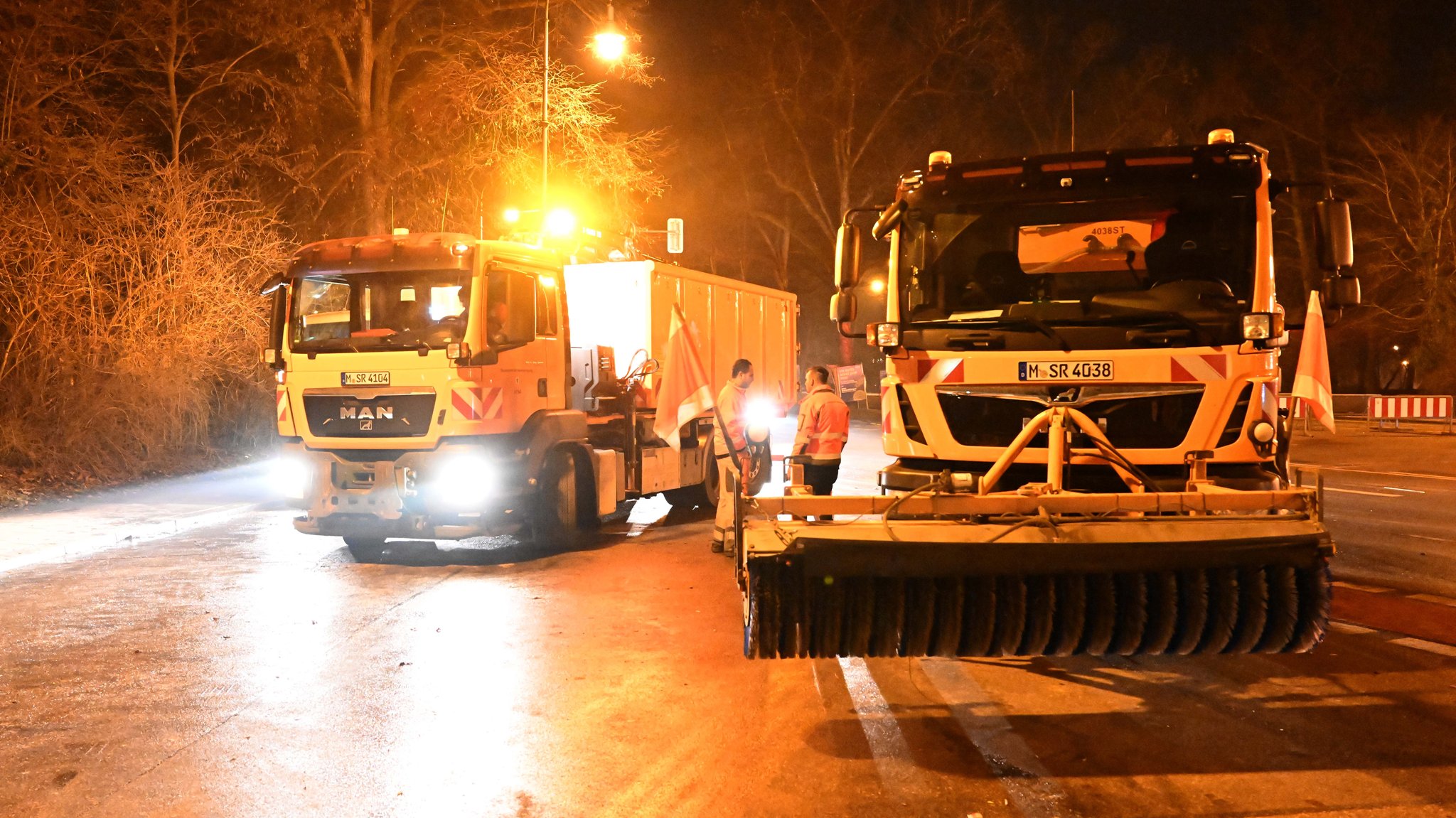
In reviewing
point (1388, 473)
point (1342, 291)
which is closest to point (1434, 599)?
point (1342, 291)

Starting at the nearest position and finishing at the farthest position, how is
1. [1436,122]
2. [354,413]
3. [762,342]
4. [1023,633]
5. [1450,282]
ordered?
1. [1023,633]
2. [354,413]
3. [762,342]
4. [1436,122]
5. [1450,282]

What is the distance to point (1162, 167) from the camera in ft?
22.2

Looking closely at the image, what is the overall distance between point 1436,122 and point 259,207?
102 feet

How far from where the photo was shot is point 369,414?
10.3 m

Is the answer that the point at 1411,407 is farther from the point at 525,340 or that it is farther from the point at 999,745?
the point at 999,745

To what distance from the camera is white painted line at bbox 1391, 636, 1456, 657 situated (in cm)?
687

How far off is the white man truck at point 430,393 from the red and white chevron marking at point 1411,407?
72.2ft

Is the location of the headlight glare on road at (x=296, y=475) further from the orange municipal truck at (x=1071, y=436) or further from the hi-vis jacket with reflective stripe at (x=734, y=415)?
the orange municipal truck at (x=1071, y=436)

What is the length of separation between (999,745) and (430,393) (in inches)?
251

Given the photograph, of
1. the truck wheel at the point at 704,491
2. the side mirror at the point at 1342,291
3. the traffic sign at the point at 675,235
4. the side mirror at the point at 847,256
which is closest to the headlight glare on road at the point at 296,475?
the truck wheel at the point at 704,491

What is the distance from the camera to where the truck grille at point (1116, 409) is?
6383 millimetres

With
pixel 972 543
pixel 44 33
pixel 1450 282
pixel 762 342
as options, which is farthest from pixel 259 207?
pixel 1450 282

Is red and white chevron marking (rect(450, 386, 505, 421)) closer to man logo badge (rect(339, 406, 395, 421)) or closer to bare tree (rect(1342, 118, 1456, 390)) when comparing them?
man logo badge (rect(339, 406, 395, 421))

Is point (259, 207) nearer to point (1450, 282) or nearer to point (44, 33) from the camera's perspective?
point (44, 33)
